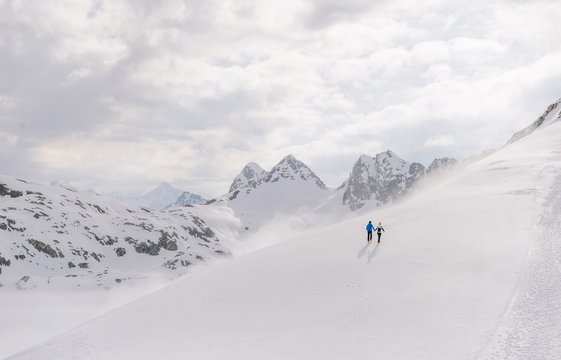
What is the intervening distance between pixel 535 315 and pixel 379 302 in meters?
6.98

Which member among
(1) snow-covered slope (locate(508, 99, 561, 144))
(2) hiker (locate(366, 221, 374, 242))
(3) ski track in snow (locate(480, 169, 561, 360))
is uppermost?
(1) snow-covered slope (locate(508, 99, 561, 144))

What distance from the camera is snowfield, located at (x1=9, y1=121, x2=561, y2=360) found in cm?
1877

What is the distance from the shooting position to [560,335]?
1683cm

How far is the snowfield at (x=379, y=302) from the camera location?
1877 centimetres

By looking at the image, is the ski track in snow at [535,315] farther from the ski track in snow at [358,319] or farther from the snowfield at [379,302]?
the ski track in snow at [358,319]

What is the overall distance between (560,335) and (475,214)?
2314 cm

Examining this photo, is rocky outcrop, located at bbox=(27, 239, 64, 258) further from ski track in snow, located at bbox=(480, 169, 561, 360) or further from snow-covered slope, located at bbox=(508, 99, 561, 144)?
ski track in snow, located at bbox=(480, 169, 561, 360)

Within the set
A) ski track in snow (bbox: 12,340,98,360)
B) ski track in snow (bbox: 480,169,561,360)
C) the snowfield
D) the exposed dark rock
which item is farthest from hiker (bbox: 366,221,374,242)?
the exposed dark rock

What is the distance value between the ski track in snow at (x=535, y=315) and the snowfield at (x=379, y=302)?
45mm

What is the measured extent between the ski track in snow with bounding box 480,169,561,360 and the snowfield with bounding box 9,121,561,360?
4 centimetres

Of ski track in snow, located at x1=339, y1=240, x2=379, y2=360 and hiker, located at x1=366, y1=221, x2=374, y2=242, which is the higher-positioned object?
hiker, located at x1=366, y1=221, x2=374, y2=242

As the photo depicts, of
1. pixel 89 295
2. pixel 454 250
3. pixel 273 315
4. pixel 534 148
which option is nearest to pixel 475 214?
pixel 454 250

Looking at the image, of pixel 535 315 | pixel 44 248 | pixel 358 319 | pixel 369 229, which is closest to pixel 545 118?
pixel 369 229

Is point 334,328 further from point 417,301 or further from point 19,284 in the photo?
point 19,284
